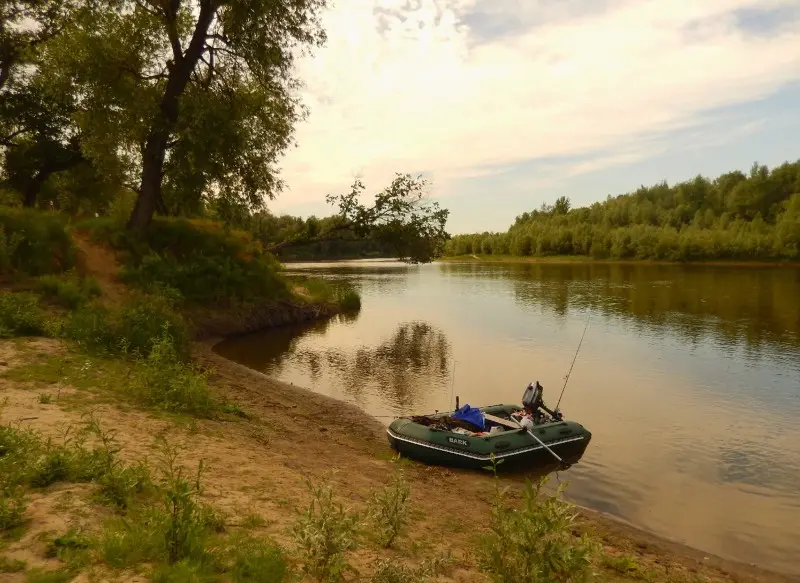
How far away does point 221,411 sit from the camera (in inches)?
427

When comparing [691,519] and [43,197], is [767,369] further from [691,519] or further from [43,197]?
[43,197]

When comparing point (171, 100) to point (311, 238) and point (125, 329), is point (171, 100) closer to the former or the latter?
point (311, 238)

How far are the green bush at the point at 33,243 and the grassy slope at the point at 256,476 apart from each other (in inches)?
265

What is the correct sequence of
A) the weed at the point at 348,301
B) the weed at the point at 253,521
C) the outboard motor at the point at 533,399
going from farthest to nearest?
the weed at the point at 348,301 → the outboard motor at the point at 533,399 → the weed at the point at 253,521

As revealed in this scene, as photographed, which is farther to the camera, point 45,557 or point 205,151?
point 205,151

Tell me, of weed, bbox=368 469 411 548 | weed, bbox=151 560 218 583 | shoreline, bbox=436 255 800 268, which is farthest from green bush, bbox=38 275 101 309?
shoreline, bbox=436 255 800 268

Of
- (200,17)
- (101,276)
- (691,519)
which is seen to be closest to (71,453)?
(691,519)

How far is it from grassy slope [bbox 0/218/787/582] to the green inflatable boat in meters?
0.38

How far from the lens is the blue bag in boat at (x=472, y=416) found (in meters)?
12.2

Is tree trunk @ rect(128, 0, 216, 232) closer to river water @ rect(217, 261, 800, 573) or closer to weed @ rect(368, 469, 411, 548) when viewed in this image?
river water @ rect(217, 261, 800, 573)

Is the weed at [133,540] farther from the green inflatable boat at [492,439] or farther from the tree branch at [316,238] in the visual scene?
the tree branch at [316,238]

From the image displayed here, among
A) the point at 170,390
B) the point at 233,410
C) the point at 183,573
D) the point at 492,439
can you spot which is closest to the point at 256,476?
the point at 183,573

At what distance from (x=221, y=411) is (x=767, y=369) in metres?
19.4

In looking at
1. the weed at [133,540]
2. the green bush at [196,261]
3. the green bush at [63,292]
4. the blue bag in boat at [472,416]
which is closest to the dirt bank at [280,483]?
the weed at [133,540]
